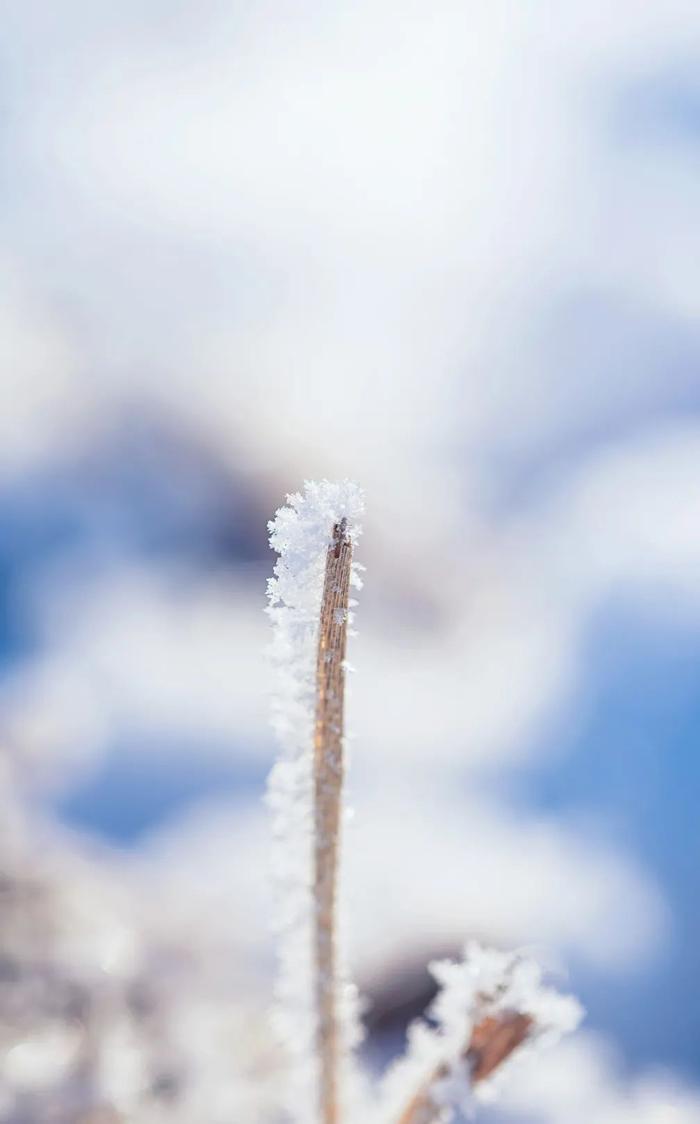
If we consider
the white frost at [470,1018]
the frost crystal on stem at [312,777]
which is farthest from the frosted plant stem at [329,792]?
the white frost at [470,1018]

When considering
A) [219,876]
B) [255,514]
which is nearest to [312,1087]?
[219,876]

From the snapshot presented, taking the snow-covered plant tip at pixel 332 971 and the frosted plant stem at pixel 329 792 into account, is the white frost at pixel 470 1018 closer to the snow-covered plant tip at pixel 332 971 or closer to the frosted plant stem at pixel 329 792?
the snow-covered plant tip at pixel 332 971

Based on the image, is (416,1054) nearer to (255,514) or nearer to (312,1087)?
(312,1087)

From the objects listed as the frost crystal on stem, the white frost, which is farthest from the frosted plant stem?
the white frost

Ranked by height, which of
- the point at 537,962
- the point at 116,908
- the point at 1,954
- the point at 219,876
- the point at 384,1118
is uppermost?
the point at 219,876

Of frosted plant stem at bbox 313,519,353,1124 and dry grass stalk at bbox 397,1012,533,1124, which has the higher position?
frosted plant stem at bbox 313,519,353,1124

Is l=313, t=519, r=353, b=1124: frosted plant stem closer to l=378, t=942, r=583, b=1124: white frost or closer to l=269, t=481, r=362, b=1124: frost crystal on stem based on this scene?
l=269, t=481, r=362, b=1124: frost crystal on stem

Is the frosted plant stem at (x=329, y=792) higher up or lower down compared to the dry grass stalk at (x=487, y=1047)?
higher up

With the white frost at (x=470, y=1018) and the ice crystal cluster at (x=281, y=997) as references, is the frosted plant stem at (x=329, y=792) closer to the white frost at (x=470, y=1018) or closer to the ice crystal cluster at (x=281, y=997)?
the ice crystal cluster at (x=281, y=997)
